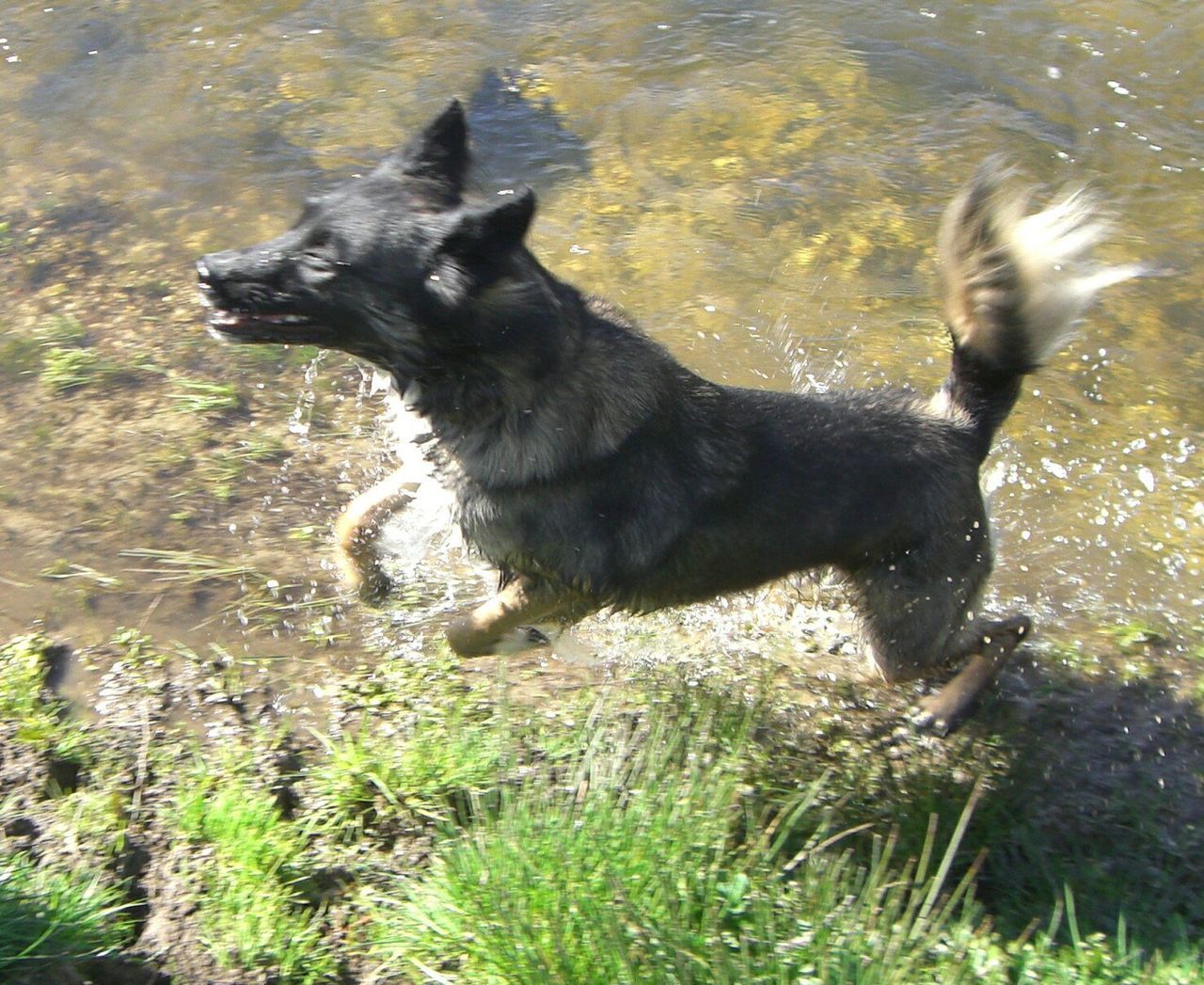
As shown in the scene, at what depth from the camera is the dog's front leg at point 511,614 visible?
3.77 m

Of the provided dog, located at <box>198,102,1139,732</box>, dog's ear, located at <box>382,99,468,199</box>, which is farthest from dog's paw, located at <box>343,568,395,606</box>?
dog's ear, located at <box>382,99,468,199</box>

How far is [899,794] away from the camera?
141 inches

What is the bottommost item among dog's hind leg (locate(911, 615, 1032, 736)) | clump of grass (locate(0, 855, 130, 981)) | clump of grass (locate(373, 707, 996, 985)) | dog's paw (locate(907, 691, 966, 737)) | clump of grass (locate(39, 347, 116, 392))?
dog's paw (locate(907, 691, 966, 737))

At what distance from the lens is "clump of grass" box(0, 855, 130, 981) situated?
2.66m

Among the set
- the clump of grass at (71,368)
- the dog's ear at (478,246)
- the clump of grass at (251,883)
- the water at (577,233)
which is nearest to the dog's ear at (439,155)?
the dog's ear at (478,246)

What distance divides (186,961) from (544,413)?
1.70m

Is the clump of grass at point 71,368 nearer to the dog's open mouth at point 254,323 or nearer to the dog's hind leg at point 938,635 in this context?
the dog's open mouth at point 254,323

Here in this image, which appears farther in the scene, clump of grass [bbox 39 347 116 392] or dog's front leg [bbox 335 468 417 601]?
clump of grass [bbox 39 347 116 392]

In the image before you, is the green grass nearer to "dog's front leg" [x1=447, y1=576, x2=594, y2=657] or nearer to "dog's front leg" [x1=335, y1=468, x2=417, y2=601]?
"dog's front leg" [x1=447, y1=576, x2=594, y2=657]

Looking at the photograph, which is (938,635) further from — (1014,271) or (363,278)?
(363,278)

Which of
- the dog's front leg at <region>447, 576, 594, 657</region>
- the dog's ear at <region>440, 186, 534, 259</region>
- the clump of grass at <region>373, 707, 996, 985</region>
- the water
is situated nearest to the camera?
the clump of grass at <region>373, 707, 996, 985</region>

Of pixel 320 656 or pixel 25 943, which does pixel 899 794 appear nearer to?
pixel 320 656

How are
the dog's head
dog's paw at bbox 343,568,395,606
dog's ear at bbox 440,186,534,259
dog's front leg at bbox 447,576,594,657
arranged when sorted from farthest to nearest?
dog's paw at bbox 343,568,395,606 < dog's front leg at bbox 447,576,594,657 < the dog's head < dog's ear at bbox 440,186,534,259

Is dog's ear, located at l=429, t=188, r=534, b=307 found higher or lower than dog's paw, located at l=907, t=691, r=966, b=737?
higher
